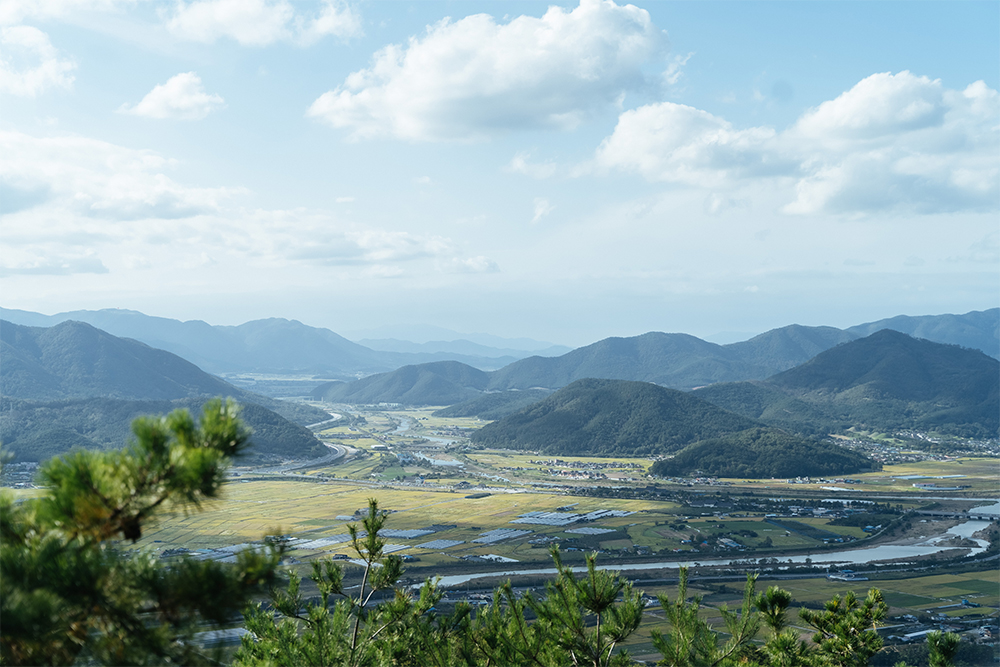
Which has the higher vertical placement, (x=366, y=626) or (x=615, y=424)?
(x=366, y=626)

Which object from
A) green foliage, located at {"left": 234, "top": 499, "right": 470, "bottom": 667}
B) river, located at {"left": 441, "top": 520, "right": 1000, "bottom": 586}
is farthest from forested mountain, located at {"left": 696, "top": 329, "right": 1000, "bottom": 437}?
green foliage, located at {"left": 234, "top": 499, "right": 470, "bottom": 667}

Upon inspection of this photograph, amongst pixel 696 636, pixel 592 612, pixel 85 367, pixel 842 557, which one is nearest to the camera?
pixel 592 612

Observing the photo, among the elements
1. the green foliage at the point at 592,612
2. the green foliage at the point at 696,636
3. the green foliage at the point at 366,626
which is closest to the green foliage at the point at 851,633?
the green foliage at the point at 696,636

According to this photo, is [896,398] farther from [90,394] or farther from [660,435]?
[90,394]

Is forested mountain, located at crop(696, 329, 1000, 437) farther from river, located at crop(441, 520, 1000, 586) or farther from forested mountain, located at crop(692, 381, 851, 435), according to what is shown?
river, located at crop(441, 520, 1000, 586)

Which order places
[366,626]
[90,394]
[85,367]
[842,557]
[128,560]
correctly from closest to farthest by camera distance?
[128,560], [366,626], [842,557], [90,394], [85,367]

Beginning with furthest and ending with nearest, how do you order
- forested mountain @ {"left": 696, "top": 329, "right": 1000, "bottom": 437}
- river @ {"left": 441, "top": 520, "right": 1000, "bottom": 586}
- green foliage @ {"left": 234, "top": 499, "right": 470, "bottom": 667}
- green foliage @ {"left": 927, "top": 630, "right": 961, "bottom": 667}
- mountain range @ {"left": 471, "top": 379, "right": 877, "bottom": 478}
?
forested mountain @ {"left": 696, "top": 329, "right": 1000, "bottom": 437} < mountain range @ {"left": 471, "top": 379, "right": 877, "bottom": 478} < river @ {"left": 441, "top": 520, "right": 1000, "bottom": 586} < green foliage @ {"left": 927, "top": 630, "right": 961, "bottom": 667} < green foliage @ {"left": 234, "top": 499, "right": 470, "bottom": 667}

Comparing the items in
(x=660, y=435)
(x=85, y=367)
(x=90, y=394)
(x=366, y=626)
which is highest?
(x=85, y=367)

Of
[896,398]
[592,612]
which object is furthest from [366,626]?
[896,398]
